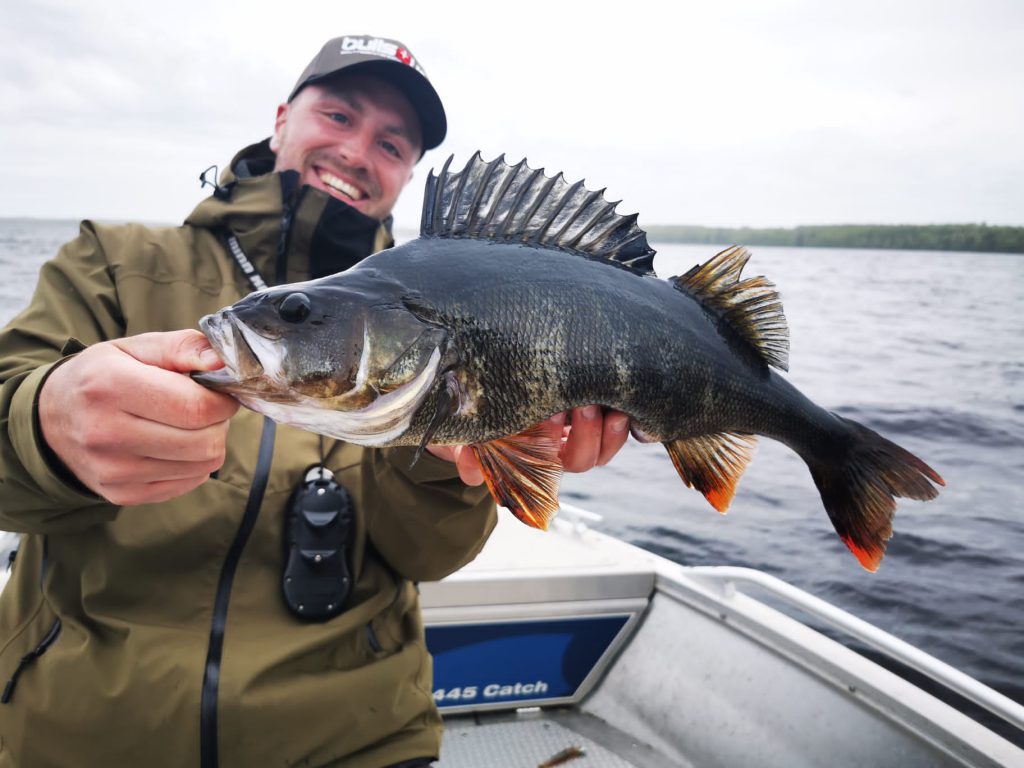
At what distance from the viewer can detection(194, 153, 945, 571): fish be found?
5.30 feet

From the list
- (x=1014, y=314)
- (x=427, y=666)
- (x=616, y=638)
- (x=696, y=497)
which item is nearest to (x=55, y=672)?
(x=427, y=666)

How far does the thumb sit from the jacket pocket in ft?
4.16

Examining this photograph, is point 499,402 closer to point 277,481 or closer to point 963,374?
point 277,481

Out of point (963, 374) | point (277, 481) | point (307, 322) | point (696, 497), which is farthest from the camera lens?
point (963, 374)

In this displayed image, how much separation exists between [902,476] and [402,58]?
8.92 ft

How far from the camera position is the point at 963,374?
15461mm

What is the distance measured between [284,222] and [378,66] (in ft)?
3.06

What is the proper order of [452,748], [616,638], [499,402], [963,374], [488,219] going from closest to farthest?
1. [499,402]
2. [488,219]
3. [452,748]
4. [616,638]
5. [963,374]

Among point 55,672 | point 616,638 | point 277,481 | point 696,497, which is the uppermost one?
point 277,481

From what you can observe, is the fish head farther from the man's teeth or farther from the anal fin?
the man's teeth

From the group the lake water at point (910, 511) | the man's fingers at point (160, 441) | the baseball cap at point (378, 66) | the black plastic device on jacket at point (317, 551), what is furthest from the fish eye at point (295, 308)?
the lake water at point (910, 511)

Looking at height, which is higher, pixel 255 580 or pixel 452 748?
pixel 255 580

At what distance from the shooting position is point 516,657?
3.97 m

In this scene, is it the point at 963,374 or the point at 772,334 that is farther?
the point at 963,374
